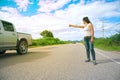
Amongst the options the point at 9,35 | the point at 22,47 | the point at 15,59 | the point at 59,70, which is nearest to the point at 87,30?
the point at 59,70

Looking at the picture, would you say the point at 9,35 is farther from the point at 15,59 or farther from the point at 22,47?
the point at 15,59

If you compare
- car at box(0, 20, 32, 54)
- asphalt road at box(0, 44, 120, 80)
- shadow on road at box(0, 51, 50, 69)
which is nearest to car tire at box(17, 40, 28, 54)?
car at box(0, 20, 32, 54)

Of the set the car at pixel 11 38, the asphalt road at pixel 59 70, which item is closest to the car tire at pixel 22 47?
the car at pixel 11 38

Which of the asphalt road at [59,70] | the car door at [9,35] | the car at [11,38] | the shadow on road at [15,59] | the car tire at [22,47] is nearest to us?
the asphalt road at [59,70]

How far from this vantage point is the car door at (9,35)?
10.1 meters

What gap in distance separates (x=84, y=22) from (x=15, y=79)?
418 centimetres

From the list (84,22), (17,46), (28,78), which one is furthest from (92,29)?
(17,46)

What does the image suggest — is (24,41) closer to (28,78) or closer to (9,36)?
(9,36)

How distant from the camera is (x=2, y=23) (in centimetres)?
1003

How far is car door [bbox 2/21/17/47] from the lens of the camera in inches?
397

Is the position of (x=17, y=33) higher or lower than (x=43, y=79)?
higher

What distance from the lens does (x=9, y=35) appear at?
34.1 ft

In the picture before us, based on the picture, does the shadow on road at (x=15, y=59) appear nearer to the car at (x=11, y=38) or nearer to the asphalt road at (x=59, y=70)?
the asphalt road at (x=59, y=70)

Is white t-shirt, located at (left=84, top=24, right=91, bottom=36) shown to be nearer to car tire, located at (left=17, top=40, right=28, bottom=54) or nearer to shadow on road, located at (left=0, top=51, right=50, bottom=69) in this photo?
shadow on road, located at (left=0, top=51, right=50, bottom=69)
